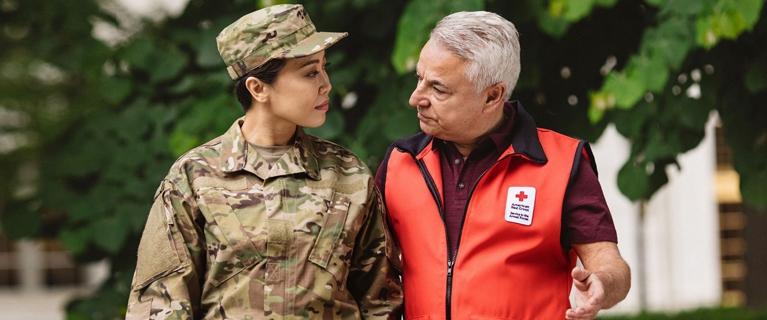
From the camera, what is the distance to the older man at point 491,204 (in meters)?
2.85

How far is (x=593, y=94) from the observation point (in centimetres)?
456

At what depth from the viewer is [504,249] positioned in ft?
9.46

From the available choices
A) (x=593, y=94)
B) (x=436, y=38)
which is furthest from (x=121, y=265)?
(x=436, y=38)

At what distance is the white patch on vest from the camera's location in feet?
9.34

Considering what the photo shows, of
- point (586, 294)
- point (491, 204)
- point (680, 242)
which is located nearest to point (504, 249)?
point (491, 204)

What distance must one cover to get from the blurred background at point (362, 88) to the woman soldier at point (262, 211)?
Answer: 136cm

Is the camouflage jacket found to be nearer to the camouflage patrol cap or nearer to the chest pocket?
the chest pocket

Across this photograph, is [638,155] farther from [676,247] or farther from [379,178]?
[676,247]

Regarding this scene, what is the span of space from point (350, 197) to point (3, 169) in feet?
20.5

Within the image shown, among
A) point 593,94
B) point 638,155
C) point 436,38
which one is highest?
point 436,38

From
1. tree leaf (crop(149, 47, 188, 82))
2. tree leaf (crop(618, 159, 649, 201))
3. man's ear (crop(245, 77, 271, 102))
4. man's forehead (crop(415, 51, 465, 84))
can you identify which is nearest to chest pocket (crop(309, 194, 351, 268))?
man's ear (crop(245, 77, 271, 102))

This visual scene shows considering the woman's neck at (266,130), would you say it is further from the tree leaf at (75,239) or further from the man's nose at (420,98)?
the tree leaf at (75,239)

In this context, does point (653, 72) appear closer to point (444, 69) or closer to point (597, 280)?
point (444, 69)

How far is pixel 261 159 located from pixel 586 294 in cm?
93
